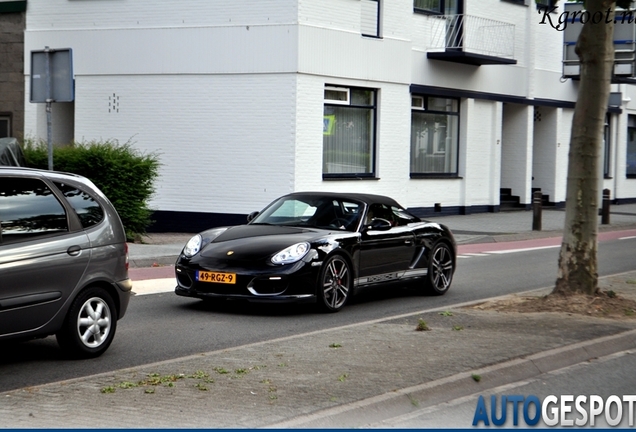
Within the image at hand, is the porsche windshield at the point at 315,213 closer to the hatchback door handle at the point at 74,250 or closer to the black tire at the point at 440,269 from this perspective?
the black tire at the point at 440,269

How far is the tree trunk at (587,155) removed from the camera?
36.3ft

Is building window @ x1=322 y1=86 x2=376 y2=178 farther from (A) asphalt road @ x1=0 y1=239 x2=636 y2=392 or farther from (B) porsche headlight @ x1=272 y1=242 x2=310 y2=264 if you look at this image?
(B) porsche headlight @ x1=272 y1=242 x2=310 y2=264

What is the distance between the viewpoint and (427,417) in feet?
22.5

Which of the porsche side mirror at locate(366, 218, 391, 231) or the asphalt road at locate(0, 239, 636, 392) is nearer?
the asphalt road at locate(0, 239, 636, 392)

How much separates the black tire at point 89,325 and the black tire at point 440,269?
528 centimetres

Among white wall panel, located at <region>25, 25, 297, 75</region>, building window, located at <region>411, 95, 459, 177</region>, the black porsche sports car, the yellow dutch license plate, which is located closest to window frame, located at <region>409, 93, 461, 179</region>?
building window, located at <region>411, 95, 459, 177</region>

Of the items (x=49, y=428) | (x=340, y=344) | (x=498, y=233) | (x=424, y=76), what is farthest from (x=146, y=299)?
(x=424, y=76)

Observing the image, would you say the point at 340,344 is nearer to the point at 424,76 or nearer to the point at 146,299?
the point at 146,299

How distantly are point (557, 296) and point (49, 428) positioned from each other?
6.63 metres

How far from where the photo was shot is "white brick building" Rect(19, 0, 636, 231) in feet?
72.4

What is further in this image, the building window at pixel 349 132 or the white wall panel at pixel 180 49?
the building window at pixel 349 132

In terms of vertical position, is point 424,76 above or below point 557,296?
above

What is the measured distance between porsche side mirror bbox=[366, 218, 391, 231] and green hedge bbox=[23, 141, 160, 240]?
7885 mm

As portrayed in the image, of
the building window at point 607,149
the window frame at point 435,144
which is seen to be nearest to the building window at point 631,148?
the building window at point 607,149
